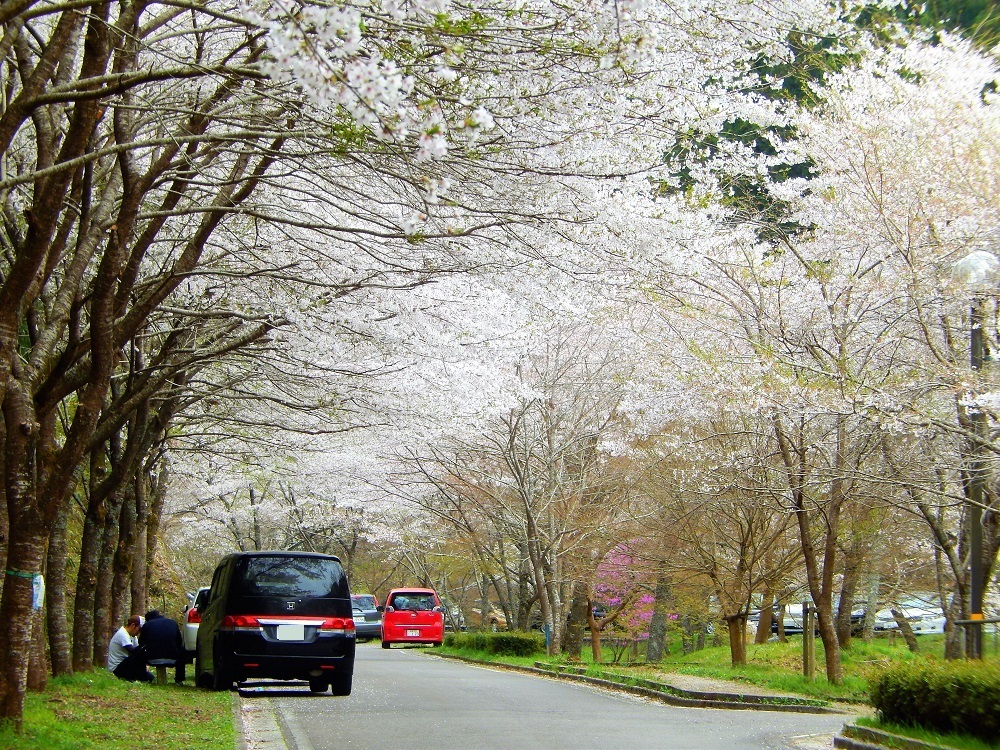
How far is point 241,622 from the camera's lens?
13.8 metres

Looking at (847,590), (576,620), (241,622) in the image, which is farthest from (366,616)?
(241,622)

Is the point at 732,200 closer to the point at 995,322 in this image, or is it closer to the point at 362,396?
the point at 995,322

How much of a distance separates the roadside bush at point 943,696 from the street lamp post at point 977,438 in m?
0.78

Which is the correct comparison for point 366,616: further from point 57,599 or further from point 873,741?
point 873,741

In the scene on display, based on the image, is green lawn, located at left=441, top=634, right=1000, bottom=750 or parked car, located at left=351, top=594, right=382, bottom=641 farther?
parked car, located at left=351, top=594, right=382, bottom=641

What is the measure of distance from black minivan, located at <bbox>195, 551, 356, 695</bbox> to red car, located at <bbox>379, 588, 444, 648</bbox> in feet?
66.7

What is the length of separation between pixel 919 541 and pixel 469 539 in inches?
494

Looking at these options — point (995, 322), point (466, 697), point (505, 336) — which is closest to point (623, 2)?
point (995, 322)

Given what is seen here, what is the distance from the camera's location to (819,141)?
1493 cm

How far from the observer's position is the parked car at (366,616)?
3991 cm

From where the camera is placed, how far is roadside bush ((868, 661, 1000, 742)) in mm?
8516

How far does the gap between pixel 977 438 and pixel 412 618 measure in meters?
26.0

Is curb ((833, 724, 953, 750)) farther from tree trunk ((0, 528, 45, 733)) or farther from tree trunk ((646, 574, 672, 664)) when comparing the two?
tree trunk ((646, 574, 672, 664))

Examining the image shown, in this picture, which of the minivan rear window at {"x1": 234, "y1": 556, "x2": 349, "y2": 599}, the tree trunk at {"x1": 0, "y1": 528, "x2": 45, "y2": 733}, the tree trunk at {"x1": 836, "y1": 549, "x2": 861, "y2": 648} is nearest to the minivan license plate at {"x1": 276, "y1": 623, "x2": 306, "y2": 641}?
the minivan rear window at {"x1": 234, "y1": 556, "x2": 349, "y2": 599}
